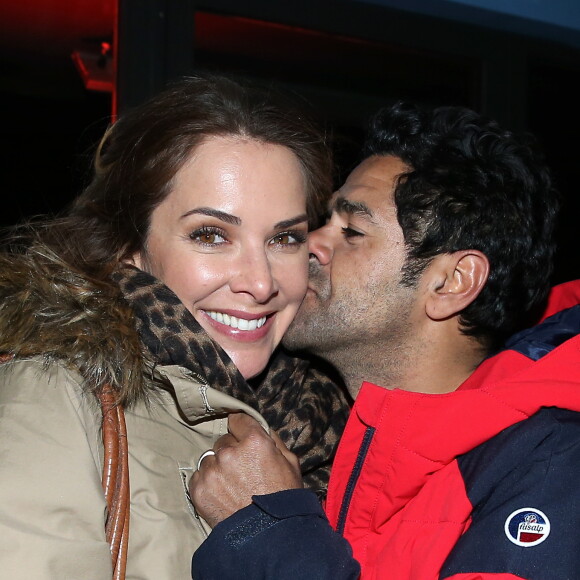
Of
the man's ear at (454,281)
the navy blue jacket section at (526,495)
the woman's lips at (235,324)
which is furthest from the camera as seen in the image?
the man's ear at (454,281)

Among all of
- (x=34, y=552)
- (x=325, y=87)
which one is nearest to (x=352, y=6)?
(x=325, y=87)

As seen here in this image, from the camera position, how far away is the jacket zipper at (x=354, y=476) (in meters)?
2.14

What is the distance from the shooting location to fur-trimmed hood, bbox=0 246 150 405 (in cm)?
177

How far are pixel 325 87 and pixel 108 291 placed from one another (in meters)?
2.53

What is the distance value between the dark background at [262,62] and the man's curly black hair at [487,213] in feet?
1.63

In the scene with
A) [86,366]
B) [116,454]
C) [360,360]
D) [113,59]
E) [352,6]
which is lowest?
[360,360]

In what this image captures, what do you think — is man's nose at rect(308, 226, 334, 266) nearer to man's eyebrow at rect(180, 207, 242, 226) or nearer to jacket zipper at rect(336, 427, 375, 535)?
man's eyebrow at rect(180, 207, 242, 226)

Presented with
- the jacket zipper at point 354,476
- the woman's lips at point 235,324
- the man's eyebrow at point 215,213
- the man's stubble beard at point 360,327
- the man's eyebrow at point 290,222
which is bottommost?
the jacket zipper at point 354,476

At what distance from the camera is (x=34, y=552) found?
154 centimetres

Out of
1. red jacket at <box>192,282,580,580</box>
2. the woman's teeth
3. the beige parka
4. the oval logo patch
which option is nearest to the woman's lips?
the woman's teeth

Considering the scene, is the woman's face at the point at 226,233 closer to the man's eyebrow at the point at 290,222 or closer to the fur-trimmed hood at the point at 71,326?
the man's eyebrow at the point at 290,222

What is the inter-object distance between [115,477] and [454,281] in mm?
1246

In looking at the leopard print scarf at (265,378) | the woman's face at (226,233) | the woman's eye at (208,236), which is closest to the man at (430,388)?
the leopard print scarf at (265,378)

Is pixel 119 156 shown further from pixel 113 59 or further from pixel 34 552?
pixel 113 59
